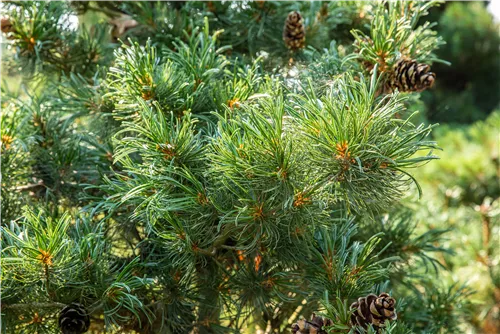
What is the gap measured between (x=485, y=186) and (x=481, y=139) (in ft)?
0.51

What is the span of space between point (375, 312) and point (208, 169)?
202mm

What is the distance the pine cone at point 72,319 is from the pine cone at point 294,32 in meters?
0.41

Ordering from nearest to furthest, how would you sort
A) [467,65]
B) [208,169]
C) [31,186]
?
[208,169], [31,186], [467,65]

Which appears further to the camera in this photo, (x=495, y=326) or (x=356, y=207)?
(x=495, y=326)

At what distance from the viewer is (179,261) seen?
0.62 m

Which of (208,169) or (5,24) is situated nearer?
(208,169)

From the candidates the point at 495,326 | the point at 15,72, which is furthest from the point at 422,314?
the point at 495,326

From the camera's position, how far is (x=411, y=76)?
637 mm

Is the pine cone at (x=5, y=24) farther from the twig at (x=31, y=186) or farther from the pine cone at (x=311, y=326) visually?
the pine cone at (x=311, y=326)

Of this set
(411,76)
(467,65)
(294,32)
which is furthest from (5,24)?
(467,65)

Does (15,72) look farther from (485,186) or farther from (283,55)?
(485,186)

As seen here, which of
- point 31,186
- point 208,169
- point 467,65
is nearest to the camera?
point 208,169

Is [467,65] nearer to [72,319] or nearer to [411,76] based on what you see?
[411,76]

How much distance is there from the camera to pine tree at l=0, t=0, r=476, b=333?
526 millimetres
